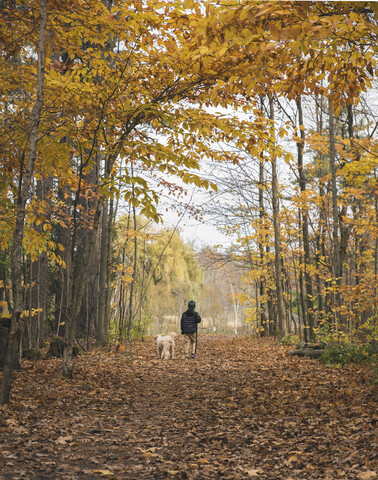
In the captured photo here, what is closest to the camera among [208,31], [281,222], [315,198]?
[208,31]

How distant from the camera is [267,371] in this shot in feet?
26.8

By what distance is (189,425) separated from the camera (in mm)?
4777

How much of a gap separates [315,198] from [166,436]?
9.80 m

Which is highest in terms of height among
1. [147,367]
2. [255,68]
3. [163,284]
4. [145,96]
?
[145,96]

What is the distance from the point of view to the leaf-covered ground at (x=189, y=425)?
131 inches

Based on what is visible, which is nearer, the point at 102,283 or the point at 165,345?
the point at 165,345

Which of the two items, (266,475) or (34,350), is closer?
(266,475)

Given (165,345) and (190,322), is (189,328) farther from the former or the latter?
(165,345)

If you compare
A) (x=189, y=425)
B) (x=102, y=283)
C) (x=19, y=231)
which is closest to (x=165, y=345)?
(x=102, y=283)

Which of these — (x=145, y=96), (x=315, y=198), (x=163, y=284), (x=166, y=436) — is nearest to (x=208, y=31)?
(x=145, y=96)

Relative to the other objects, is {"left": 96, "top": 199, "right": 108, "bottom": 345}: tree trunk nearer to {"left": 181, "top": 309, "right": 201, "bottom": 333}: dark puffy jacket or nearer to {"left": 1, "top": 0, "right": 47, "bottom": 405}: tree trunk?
{"left": 181, "top": 309, "right": 201, "bottom": 333}: dark puffy jacket

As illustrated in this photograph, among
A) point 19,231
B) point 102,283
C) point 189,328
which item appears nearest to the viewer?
point 19,231

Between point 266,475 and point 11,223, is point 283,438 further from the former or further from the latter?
point 11,223

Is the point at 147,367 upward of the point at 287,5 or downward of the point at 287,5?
downward
